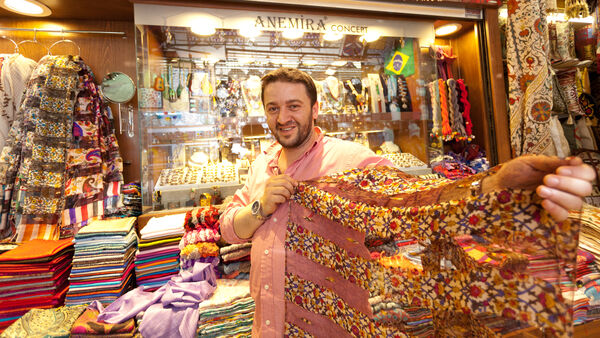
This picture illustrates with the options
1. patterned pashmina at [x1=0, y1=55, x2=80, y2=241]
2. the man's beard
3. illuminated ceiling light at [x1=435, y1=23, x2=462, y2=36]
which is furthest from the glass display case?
the man's beard

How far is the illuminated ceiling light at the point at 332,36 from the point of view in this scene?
2.67 meters

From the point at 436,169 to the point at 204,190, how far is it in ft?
7.59

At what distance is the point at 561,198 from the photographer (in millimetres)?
543

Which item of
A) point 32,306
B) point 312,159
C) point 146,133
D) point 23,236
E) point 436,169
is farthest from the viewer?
point 436,169

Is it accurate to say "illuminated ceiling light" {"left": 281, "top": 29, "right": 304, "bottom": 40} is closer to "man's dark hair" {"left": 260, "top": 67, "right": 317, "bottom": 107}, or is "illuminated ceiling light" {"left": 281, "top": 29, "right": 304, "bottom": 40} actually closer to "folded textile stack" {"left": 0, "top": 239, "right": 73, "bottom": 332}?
"man's dark hair" {"left": 260, "top": 67, "right": 317, "bottom": 107}

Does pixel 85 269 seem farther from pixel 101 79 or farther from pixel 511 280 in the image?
pixel 511 280

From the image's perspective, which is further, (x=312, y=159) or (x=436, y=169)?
(x=436, y=169)

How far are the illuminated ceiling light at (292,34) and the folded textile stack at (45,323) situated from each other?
255 centimetres

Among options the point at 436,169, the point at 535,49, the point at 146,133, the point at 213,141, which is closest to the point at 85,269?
the point at 146,133

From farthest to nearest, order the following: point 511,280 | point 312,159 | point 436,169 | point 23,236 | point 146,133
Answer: point 436,169 → point 146,133 → point 23,236 → point 312,159 → point 511,280

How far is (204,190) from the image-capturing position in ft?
8.02

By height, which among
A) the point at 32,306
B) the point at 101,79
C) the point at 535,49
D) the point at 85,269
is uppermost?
the point at 101,79

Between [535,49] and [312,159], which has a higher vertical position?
[535,49]

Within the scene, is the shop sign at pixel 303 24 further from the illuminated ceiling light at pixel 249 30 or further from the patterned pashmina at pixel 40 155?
the patterned pashmina at pixel 40 155
